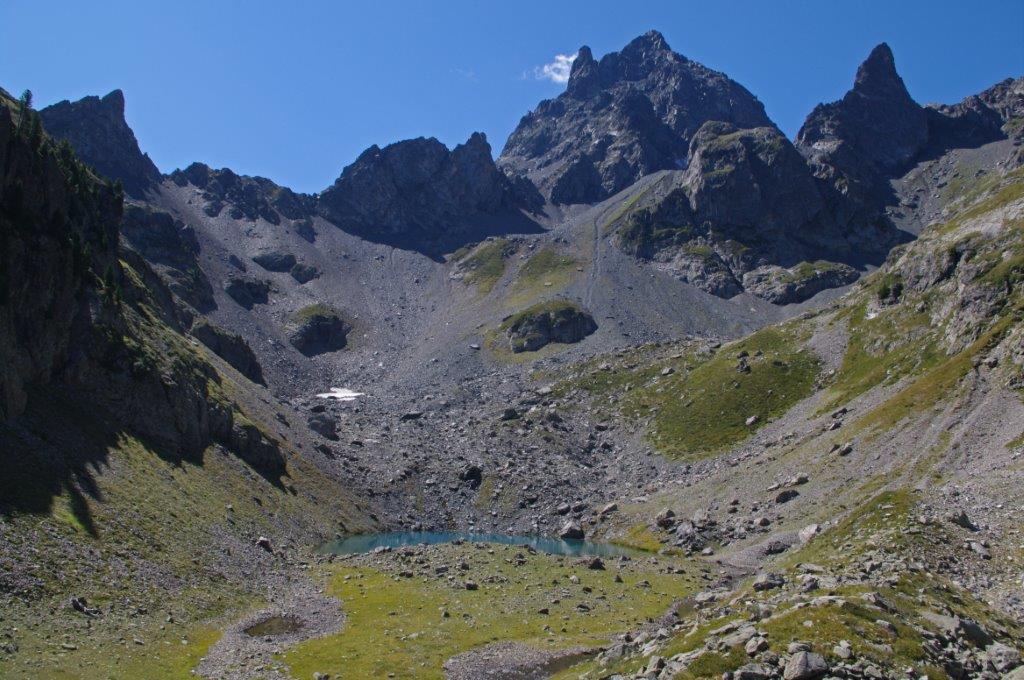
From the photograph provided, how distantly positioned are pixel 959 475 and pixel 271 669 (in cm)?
5936

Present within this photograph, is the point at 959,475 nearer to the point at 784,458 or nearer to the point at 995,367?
the point at 995,367

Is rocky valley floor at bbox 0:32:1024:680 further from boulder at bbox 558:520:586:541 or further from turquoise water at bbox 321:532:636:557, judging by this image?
turquoise water at bbox 321:532:636:557

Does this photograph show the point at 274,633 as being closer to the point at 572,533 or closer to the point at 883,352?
the point at 572,533

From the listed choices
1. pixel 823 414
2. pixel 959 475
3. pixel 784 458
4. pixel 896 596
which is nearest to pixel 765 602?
pixel 896 596

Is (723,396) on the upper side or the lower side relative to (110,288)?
lower

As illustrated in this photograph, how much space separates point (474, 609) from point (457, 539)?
1650 inches

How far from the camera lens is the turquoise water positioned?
95.7m

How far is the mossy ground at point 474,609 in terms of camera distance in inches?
1848

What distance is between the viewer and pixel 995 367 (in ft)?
283

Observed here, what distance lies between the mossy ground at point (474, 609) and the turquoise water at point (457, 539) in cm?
1658

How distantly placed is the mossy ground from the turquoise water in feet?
54.4

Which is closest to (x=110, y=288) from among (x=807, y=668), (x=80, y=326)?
(x=80, y=326)

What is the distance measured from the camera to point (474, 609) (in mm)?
58344

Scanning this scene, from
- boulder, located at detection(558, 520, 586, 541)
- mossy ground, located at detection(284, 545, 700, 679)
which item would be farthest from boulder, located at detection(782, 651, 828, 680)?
boulder, located at detection(558, 520, 586, 541)
